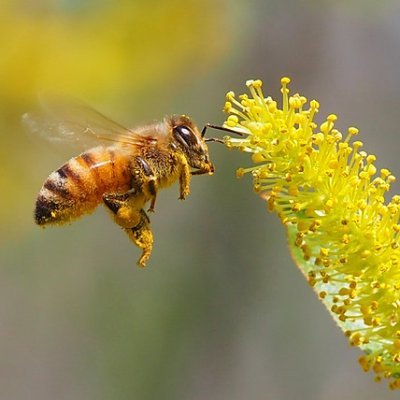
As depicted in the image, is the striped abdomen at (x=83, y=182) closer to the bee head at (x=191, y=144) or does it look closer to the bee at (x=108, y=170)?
the bee at (x=108, y=170)

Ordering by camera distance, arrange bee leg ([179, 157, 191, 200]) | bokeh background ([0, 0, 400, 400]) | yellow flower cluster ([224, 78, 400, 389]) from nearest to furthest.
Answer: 1. yellow flower cluster ([224, 78, 400, 389])
2. bee leg ([179, 157, 191, 200])
3. bokeh background ([0, 0, 400, 400])

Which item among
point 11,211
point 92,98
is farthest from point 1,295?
point 92,98

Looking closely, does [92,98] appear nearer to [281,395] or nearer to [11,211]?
[11,211]

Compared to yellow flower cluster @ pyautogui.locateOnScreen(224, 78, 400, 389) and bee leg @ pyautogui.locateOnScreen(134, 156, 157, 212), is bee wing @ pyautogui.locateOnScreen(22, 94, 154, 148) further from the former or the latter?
yellow flower cluster @ pyautogui.locateOnScreen(224, 78, 400, 389)

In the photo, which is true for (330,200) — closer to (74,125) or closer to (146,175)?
(146,175)

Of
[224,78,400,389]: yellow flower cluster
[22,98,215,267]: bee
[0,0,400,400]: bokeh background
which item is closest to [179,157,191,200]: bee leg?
[22,98,215,267]: bee

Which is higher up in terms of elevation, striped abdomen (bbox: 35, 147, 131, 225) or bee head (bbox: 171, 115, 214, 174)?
bee head (bbox: 171, 115, 214, 174)
